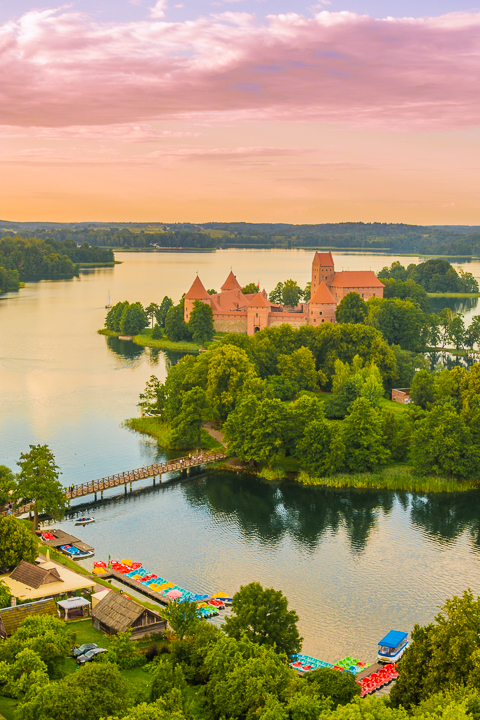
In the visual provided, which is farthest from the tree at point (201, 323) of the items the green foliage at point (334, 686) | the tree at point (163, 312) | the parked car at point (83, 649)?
the green foliage at point (334, 686)

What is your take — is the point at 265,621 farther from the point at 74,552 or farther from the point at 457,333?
the point at 457,333

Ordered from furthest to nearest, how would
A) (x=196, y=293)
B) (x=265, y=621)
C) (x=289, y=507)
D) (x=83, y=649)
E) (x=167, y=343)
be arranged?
(x=196, y=293)
(x=167, y=343)
(x=289, y=507)
(x=83, y=649)
(x=265, y=621)

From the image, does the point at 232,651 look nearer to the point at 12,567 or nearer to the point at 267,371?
the point at 12,567

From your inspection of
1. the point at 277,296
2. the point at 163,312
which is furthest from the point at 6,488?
the point at 277,296

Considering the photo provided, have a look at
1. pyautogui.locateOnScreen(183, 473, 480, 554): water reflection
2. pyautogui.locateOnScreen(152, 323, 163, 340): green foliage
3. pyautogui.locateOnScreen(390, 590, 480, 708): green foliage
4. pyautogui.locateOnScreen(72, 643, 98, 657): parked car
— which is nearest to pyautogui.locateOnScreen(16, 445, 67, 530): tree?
pyautogui.locateOnScreen(183, 473, 480, 554): water reflection

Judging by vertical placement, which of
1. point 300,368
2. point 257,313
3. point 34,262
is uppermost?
point 34,262


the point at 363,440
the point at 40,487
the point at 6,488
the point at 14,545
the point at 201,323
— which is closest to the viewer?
the point at 14,545

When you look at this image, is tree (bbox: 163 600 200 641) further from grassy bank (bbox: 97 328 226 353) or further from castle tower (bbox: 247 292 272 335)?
castle tower (bbox: 247 292 272 335)
